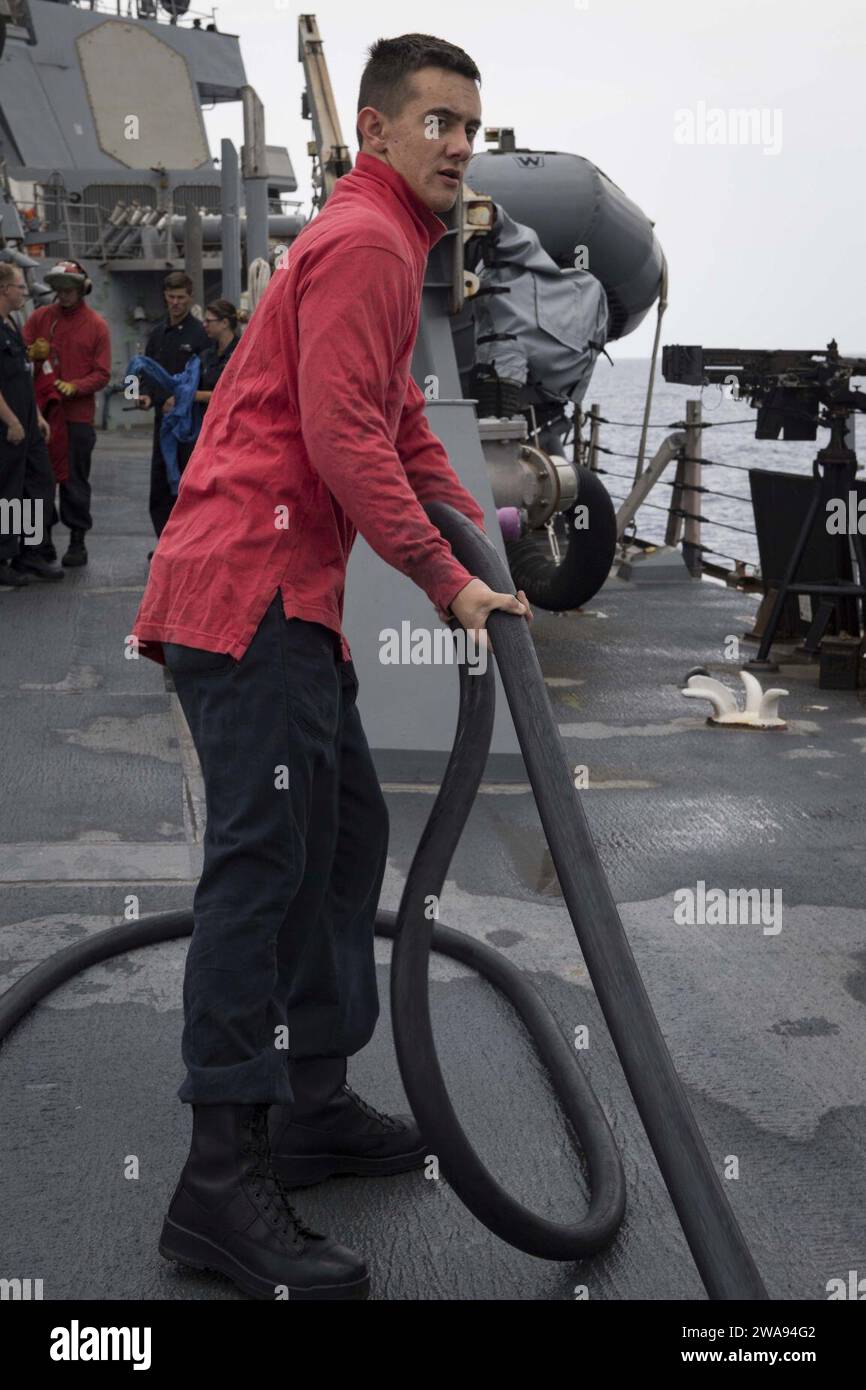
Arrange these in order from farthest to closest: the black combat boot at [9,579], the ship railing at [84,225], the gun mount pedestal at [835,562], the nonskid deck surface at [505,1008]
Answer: the ship railing at [84,225] < the black combat boot at [9,579] < the gun mount pedestal at [835,562] < the nonskid deck surface at [505,1008]

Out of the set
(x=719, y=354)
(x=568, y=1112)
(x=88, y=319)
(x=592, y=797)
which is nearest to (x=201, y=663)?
(x=568, y=1112)

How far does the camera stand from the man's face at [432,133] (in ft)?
7.63

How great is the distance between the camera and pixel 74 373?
10.4 metres

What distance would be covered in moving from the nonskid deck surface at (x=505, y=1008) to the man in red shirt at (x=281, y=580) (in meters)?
0.23

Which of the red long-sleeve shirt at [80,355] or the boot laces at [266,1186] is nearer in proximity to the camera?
the boot laces at [266,1186]

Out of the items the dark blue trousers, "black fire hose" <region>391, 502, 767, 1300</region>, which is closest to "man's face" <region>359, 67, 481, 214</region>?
"black fire hose" <region>391, 502, 767, 1300</region>

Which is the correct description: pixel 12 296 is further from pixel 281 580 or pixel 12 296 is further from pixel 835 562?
pixel 281 580

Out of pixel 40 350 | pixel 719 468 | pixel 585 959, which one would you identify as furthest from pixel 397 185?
pixel 719 468

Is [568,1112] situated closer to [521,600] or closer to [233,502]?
[521,600]

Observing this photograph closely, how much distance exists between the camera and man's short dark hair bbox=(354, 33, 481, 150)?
7.61ft

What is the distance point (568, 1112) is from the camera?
119 inches

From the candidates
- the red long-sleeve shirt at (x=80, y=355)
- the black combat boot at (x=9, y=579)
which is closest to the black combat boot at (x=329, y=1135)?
the black combat boot at (x=9, y=579)

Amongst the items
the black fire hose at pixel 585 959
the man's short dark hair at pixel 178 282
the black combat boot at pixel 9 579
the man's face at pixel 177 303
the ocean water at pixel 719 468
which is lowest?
the ocean water at pixel 719 468

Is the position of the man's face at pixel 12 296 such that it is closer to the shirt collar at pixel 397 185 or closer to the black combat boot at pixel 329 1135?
the shirt collar at pixel 397 185
